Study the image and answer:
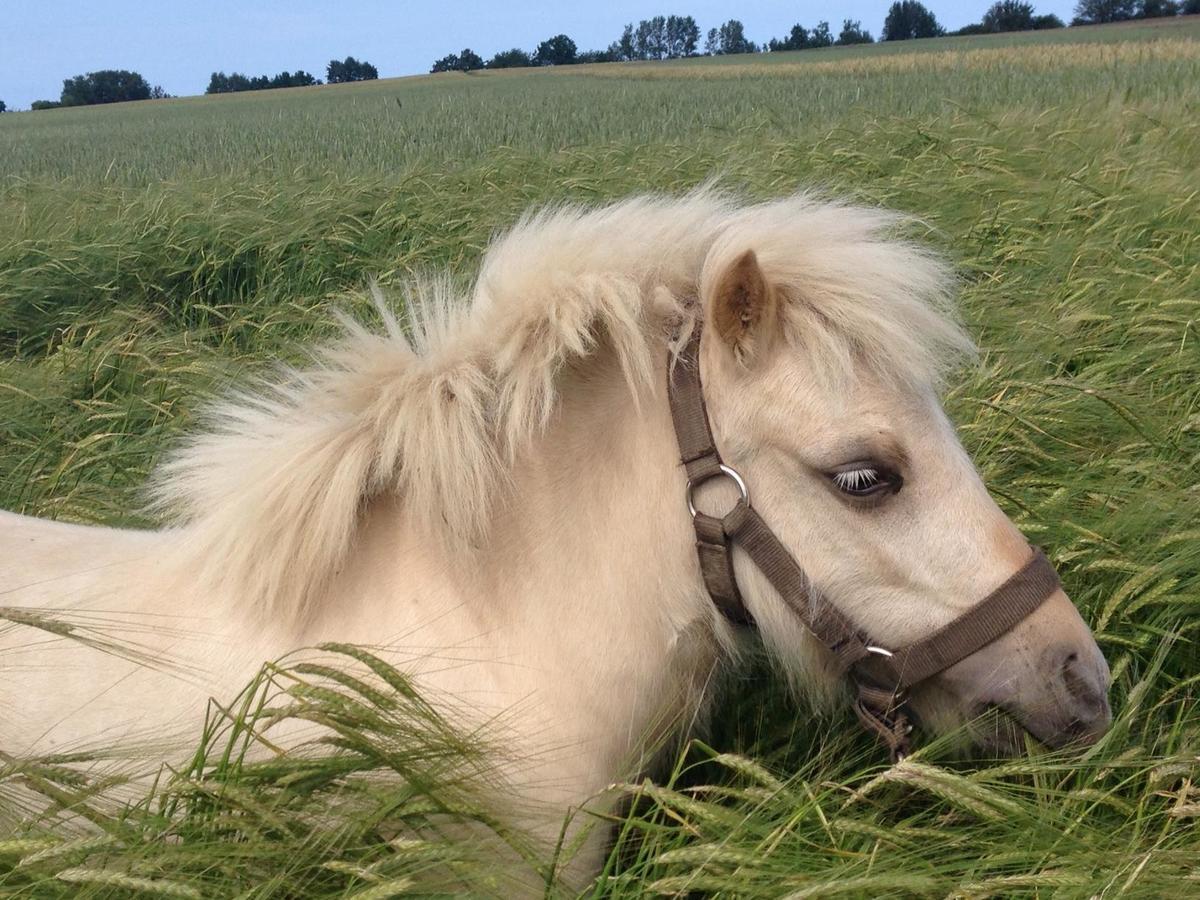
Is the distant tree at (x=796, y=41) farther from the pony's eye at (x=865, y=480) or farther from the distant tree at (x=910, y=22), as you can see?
the pony's eye at (x=865, y=480)

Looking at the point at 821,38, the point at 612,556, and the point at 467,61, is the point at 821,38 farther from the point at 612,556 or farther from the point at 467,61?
the point at 612,556

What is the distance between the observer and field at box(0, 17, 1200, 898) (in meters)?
1.71

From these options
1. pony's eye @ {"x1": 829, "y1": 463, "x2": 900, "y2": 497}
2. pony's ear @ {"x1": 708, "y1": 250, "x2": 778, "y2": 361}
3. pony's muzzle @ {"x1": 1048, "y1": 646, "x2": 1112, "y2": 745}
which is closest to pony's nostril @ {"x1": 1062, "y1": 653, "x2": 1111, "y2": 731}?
pony's muzzle @ {"x1": 1048, "y1": 646, "x2": 1112, "y2": 745}

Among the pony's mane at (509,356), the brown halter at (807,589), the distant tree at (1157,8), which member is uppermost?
the distant tree at (1157,8)

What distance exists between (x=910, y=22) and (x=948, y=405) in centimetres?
10364

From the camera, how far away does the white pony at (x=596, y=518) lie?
6.60ft

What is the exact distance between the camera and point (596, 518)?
2135 mm

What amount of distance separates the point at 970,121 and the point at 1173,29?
194ft

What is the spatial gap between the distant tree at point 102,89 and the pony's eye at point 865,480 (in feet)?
325

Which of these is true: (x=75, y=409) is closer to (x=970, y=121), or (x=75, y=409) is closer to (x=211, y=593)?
(x=211, y=593)

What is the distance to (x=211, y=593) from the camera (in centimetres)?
228

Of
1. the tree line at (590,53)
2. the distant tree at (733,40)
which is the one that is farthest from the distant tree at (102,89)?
the distant tree at (733,40)

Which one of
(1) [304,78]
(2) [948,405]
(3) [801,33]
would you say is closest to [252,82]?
(1) [304,78]

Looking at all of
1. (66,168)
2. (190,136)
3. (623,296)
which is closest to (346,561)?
(623,296)
